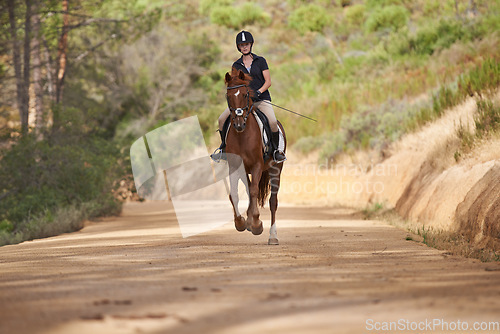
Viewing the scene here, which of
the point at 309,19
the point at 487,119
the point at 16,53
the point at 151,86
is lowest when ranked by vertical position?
the point at 487,119

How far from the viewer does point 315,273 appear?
8453mm

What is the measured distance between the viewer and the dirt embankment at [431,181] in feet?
41.5

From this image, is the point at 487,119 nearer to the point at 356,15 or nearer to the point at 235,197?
the point at 235,197

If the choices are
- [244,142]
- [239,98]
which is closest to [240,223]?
[244,142]

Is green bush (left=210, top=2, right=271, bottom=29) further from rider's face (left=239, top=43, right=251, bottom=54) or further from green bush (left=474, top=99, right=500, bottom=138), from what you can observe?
rider's face (left=239, top=43, right=251, bottom=54)

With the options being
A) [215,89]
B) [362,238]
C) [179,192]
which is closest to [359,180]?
[362,238]

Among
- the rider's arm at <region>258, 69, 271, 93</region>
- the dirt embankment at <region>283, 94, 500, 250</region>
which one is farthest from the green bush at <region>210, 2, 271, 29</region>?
the rider's arm at <region>258, 69, 271, 93</region>

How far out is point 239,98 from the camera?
40.4 feet

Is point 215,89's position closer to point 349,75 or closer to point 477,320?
point 349,75

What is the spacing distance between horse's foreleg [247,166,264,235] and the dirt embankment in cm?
371

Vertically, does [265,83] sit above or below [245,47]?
below

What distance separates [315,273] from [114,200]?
69.6 ft

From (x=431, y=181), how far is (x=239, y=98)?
7979 mm

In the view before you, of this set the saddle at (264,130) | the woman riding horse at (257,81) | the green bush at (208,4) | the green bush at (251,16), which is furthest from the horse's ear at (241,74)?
the green bush at (208,4)
